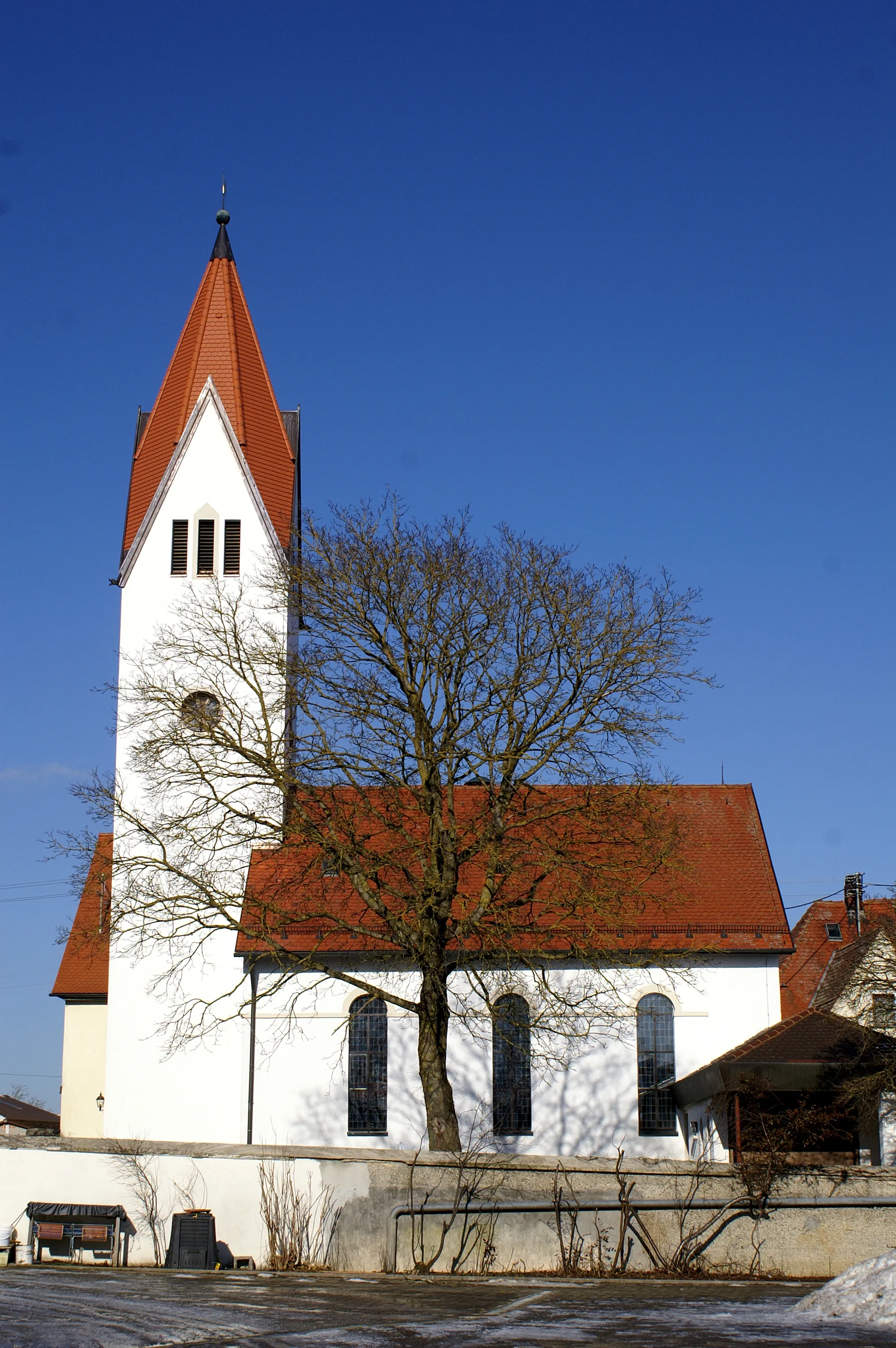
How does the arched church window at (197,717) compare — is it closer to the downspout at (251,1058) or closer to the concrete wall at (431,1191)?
the downspout at (251,1058)

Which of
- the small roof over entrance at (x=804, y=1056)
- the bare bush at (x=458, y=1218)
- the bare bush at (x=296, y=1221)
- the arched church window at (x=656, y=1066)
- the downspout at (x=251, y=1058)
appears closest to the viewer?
the bare bush at (x=458, y=1218)

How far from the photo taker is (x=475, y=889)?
88.8 feet

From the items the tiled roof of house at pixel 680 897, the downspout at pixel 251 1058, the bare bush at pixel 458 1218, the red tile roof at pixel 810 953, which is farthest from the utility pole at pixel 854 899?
the bare bush at pixel 458 1218

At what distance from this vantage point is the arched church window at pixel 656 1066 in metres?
25.1

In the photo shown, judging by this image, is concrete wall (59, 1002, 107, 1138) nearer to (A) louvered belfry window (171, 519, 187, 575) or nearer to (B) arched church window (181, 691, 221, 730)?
(A) louvered belfry window (171, 519, 187, 575)

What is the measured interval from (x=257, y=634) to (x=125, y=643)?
174 inches

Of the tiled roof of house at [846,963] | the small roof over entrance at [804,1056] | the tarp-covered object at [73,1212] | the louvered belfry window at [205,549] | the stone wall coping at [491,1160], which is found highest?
the louvered belfry window at [205,549]

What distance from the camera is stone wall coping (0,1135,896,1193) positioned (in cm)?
1451

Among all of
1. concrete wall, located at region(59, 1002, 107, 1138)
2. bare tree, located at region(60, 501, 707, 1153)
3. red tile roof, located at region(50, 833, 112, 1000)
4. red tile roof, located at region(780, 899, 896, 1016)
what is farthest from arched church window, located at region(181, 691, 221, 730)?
red tile roof, located at region(780, 899, 896, 1016)

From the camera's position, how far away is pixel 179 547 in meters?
29.9

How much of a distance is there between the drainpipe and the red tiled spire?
17.6m

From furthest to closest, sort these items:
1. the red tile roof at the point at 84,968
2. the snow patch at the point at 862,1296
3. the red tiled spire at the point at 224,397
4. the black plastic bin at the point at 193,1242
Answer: the red tile roof at the point at 84,968, the red tiled spire at the point at 224,397, the black plastic bin at the point at 193,1242, the snow patch at the point at 862,1296

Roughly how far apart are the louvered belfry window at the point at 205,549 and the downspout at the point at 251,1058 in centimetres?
883

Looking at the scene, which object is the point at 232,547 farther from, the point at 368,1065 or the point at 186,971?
the point at 368,1065
